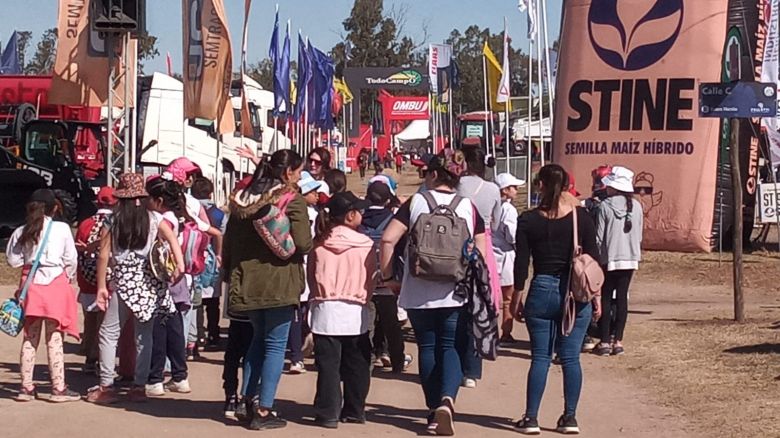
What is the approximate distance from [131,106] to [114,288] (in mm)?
9527

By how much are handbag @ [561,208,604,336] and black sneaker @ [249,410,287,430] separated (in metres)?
1.97

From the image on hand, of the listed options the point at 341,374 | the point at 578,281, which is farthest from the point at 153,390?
the point at 578,281

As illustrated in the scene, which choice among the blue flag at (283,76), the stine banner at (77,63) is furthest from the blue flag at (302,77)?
the stine banner at (77,63)

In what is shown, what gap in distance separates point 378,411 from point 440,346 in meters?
1.18

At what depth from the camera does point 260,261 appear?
7.92m

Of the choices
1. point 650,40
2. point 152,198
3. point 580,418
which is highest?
point 650,40

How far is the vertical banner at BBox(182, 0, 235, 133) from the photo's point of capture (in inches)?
701

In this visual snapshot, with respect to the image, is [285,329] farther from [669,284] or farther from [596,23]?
[596,23]

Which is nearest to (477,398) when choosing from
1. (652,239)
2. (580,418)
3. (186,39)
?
(580,418)

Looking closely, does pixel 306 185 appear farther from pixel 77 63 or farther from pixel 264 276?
pixel 77 63

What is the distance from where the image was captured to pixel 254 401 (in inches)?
318

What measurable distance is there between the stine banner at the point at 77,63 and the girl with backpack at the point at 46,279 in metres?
8.08

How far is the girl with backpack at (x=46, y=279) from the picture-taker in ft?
28.7

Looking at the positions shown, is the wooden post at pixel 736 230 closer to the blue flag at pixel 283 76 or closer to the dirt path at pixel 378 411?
the dirt path at pixel 378 411
